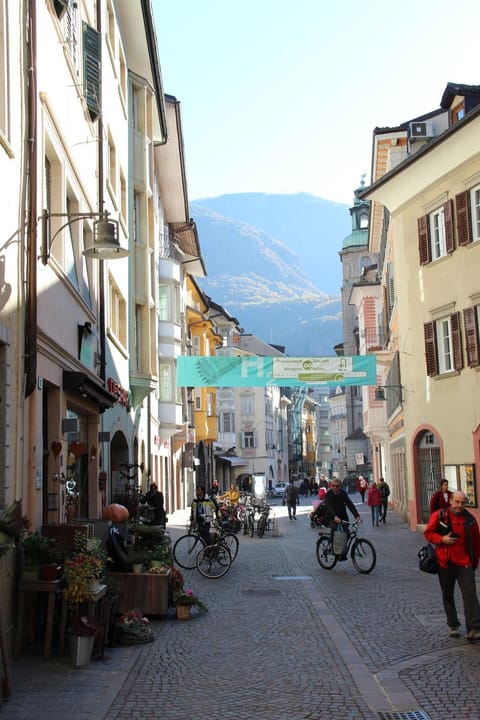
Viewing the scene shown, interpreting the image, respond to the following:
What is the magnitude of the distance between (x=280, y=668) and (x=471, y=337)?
15.5 metres

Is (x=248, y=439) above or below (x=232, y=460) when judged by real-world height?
above

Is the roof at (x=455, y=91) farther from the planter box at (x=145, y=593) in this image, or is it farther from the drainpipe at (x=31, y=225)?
the planter box at (x=145, y=593)

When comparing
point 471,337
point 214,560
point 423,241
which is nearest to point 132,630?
point 214,560

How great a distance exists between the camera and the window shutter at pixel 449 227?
956 inches

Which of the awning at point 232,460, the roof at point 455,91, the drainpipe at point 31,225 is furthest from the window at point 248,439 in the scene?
the drainpipe at point 31,225

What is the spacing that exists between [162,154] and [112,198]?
15801mm

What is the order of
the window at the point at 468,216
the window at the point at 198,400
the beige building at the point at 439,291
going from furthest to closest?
1. the window at the point at 198,400
2. the beige building at the point at 439,291
3. the window at the point at 468,216

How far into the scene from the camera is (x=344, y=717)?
7.05 meters

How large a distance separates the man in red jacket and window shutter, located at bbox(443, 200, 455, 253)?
49.1 feet

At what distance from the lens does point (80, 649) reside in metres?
8.84

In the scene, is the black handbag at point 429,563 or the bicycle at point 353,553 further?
the bicycle at point 353,553

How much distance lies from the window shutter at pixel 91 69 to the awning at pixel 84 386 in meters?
5.39

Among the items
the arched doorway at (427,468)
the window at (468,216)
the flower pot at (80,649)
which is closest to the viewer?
the flower pot at (80,649)

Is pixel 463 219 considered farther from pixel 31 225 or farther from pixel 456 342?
pixel 31 225
